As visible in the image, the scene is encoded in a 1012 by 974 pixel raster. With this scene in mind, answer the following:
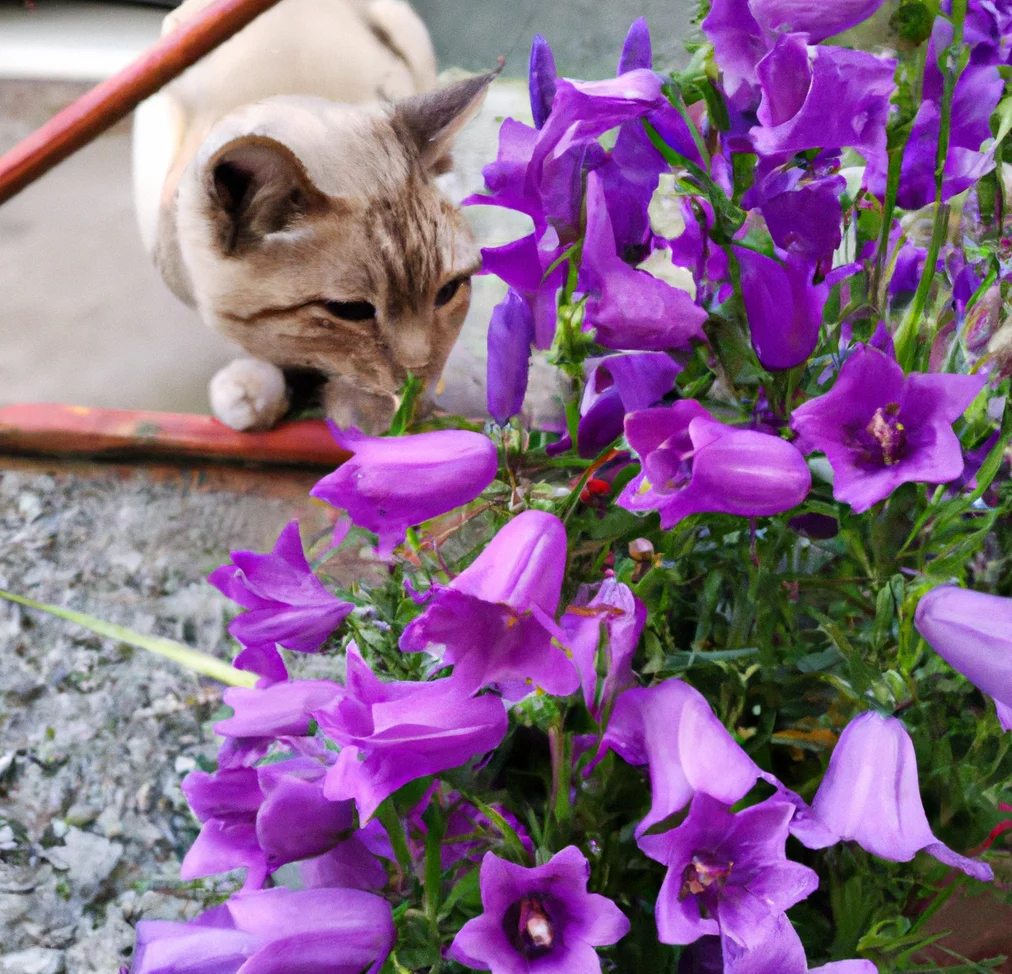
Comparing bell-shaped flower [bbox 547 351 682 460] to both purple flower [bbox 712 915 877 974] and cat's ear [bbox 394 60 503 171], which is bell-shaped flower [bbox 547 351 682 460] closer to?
purple flower [bbox 712 915 877 974]

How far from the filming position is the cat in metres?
0.79

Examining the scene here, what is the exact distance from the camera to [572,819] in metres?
0.30

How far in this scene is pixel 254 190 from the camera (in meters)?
0.76

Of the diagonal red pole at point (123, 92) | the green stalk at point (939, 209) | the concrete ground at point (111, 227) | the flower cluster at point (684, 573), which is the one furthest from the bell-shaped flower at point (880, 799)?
the diagonal red pole at point (123, 92)

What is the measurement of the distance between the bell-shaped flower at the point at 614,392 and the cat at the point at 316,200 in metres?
0.50

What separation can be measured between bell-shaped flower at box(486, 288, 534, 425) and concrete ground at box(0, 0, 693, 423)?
2.02 ft

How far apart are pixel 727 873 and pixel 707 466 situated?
12cm

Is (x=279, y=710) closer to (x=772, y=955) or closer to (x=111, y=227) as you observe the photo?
(x=772, y=955)

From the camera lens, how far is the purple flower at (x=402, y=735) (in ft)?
0.80

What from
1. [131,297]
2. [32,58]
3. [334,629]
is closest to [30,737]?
[334,629]

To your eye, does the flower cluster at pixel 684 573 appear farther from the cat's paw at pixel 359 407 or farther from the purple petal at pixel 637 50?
the cat's paw at pixel 359 407

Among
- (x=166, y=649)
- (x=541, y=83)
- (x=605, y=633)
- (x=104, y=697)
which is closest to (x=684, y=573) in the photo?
(x=605, y=633)

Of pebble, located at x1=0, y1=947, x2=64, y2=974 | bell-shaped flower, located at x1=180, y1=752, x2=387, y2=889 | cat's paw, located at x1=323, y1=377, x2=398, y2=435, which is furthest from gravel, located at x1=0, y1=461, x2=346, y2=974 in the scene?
bell-shaped flower, located at x1=180, y1=752, x2=387, y2=889

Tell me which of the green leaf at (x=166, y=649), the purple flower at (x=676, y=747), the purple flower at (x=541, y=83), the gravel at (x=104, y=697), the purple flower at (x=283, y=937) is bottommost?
the gravel at (x=104, y=697)
